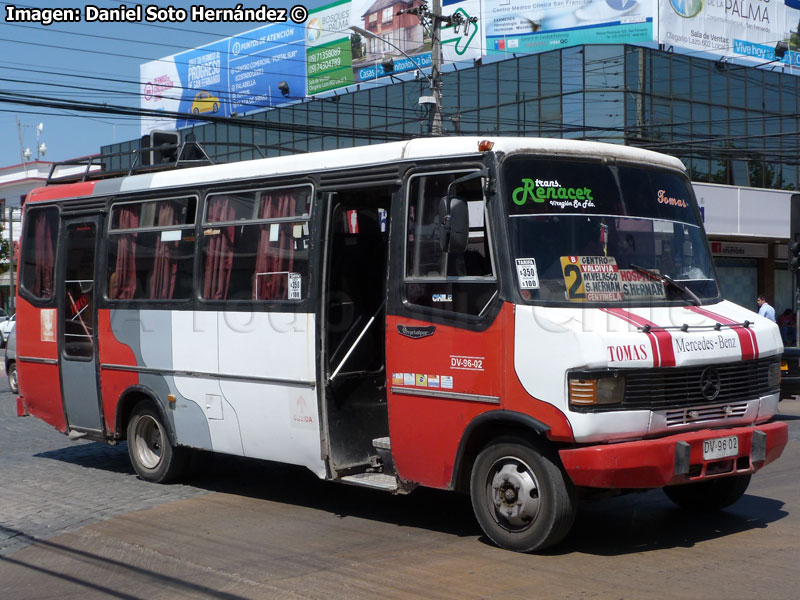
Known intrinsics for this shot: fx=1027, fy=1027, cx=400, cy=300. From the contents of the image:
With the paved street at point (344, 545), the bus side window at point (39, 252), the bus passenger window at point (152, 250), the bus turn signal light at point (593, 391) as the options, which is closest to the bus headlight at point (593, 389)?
the bus turn signal light at point (593, 391)

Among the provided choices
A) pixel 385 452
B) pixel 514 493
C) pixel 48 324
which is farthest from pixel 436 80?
pixel 514 493

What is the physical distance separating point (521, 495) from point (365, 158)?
113 inches

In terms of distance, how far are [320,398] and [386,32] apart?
38.5 m

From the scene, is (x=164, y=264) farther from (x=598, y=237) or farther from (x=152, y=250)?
(x=598, y=237)

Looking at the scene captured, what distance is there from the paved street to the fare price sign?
5.71 feet

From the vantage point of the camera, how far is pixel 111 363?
1043cm

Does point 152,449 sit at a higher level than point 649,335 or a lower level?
lower

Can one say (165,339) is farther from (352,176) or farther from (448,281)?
(448,281)

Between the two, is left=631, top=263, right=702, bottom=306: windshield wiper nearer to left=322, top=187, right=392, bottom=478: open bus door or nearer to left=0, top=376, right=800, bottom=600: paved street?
left=0, top=376, right=800, bottom=600: paved street

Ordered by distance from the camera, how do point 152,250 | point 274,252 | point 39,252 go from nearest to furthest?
point 274,252
point 152,250
point 39,252

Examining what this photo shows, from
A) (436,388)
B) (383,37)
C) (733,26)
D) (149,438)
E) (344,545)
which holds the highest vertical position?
(383,37)

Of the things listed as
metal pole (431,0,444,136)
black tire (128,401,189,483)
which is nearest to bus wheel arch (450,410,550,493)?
black tire (128,401,189,483)

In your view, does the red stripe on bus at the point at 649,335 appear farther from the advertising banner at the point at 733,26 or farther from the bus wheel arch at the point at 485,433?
the advertising banner at the point at 733,26

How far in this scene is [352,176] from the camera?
26.6ft
